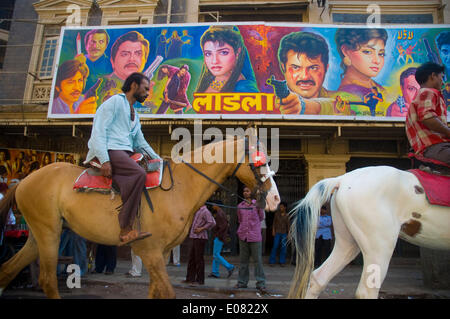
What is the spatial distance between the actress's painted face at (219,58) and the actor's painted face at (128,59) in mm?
2377

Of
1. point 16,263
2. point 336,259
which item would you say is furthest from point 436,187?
point 16,263

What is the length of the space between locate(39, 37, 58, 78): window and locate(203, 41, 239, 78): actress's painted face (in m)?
6.96

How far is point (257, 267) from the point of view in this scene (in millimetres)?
6121

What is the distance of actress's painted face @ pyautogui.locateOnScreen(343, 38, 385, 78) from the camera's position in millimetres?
10531

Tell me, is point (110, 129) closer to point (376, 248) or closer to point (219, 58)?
point (376, 248)

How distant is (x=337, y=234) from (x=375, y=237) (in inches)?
22.9

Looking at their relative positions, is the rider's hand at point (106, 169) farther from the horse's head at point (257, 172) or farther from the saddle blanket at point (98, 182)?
the horse's head at point (257, 172)

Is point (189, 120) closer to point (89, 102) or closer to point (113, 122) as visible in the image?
point (89, 102)

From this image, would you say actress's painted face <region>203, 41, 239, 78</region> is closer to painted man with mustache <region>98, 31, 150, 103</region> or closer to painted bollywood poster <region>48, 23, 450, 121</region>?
painted bollywood poster <region>48, 23, 450, 121</region>

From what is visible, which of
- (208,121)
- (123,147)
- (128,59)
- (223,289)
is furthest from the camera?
(128,59)

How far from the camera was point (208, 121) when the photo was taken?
10141 millimetres

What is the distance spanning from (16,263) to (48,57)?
39.0ft

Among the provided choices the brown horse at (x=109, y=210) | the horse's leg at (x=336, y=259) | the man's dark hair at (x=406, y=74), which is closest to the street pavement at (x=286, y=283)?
the horse's leg at (x=336, y=259)
